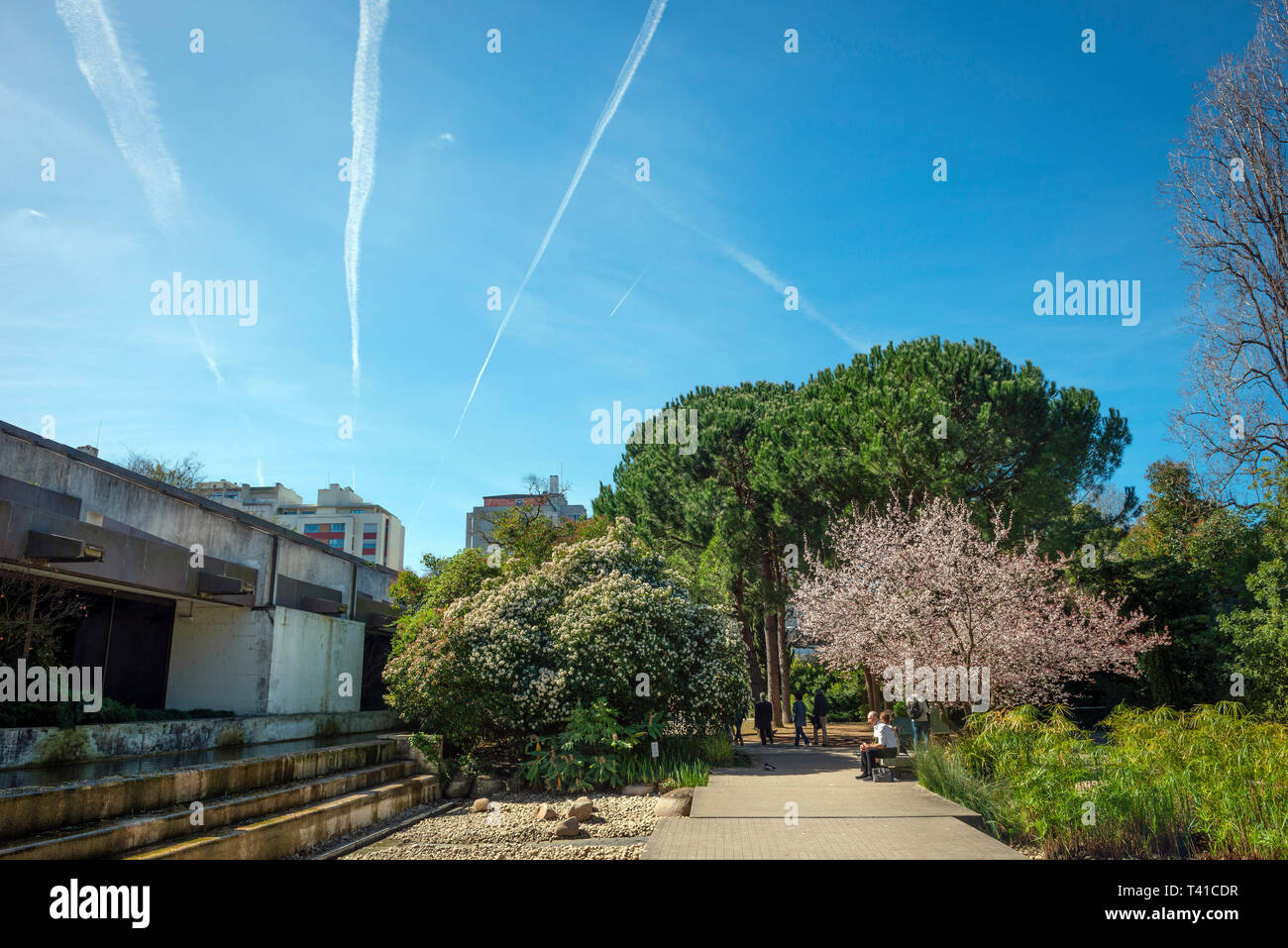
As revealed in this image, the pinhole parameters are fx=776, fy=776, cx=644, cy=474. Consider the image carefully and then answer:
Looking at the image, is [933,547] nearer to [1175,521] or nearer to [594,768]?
[594,768]

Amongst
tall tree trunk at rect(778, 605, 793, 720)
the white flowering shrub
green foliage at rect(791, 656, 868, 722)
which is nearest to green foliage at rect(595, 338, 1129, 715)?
tall tree trunk at rect(778, 605, 793, 720)

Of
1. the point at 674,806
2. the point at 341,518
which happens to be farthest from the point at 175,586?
the point at 341,518

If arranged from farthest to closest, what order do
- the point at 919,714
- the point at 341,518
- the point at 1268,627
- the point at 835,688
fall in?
the point at 341,518 → the point at 835,688 → the point at 1268,627 → the point at 919,714

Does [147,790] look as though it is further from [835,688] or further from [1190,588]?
[835,688]

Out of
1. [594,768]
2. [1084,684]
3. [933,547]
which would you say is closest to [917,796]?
[594,768]

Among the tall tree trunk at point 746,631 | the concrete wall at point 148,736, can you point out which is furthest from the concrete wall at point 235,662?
the tall tree trunk at point 746,631

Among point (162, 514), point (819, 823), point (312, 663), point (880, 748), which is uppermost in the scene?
point (162, 514)

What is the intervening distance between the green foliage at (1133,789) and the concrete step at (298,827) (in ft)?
26.6

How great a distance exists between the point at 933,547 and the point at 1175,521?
1436 cm

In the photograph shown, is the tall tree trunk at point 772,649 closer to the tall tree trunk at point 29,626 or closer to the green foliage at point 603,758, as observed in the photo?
the green foliage at point 603,758

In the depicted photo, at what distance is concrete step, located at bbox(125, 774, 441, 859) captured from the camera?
24.7ft

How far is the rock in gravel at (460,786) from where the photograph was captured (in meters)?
13.8

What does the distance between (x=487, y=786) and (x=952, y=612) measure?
9336mm

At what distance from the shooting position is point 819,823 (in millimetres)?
9062
